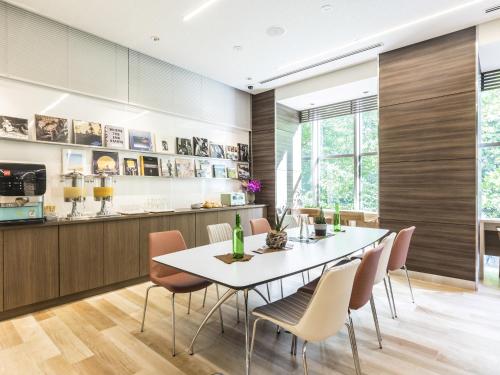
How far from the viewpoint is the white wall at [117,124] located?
337 centimetres

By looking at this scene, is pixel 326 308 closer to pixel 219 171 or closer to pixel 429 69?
pixel 429 69

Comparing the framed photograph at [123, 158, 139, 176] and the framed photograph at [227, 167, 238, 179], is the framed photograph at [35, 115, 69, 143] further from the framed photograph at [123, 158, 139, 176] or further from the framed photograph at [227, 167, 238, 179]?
the framed photograph at [227, 167, 238, 179]

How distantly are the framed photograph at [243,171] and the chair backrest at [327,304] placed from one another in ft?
14.9

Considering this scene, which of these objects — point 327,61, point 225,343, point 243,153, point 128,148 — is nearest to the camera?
point 225,343

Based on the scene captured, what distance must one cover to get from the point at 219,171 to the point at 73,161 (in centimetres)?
254

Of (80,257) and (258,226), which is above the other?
(258,226)

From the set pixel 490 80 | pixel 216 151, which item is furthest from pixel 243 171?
pixel 490 80

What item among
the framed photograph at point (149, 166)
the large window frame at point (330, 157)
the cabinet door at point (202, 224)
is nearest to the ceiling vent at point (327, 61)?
the large window frame at point (330, 157)

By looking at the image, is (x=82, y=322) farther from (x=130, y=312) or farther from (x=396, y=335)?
(x=396, y=335)

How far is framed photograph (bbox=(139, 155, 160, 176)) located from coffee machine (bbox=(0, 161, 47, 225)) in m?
1.40

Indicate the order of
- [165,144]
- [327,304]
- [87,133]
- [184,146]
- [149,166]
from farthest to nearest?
[184,146], [165,144], [149,166], [87,133], [327,304]

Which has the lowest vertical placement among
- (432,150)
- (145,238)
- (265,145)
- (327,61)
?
(145,238)

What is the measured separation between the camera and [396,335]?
2568mm

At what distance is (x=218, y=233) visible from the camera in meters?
A: 3.19
